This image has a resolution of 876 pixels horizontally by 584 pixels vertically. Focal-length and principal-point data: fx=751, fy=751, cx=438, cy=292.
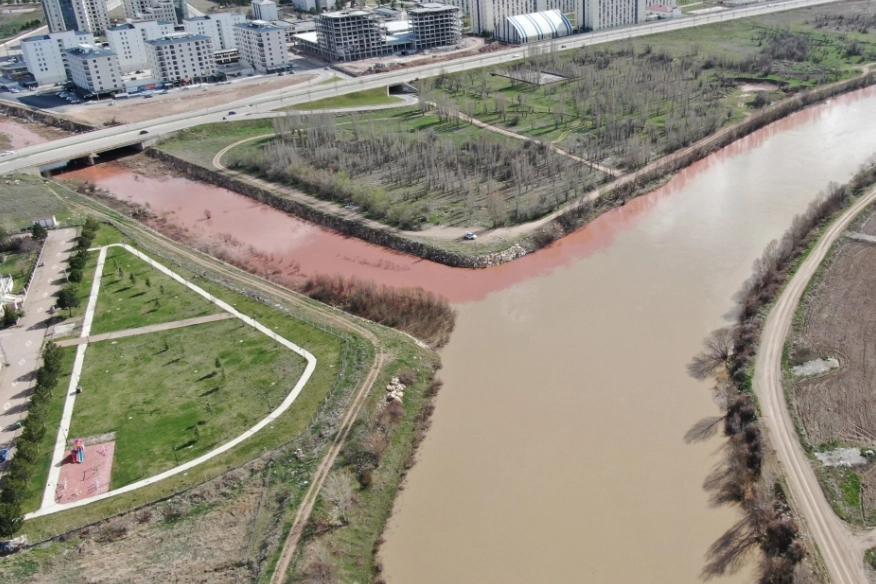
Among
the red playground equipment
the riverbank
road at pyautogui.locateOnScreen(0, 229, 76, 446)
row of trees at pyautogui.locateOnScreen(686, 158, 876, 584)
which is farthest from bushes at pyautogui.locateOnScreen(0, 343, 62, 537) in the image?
row of trees at pyautogui.locateOnScreen(686, 158, 876, 584)

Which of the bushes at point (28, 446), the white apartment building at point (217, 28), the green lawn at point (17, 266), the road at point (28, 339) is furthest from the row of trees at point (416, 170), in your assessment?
the white apartment building at point (217, 28)

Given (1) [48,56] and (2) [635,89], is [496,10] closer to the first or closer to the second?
(2) [635,89]

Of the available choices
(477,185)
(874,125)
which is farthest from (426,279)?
(874,125)

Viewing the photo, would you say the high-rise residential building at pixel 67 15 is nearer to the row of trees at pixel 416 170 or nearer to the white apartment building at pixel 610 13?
the row of trees at pixel 416 170

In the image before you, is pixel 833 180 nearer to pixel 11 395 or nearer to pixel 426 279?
pixel 426 279

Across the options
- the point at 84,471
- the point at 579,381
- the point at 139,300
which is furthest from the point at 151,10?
the point at 579,381

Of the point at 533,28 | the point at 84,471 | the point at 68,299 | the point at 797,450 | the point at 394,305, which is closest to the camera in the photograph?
the point at 797,450
